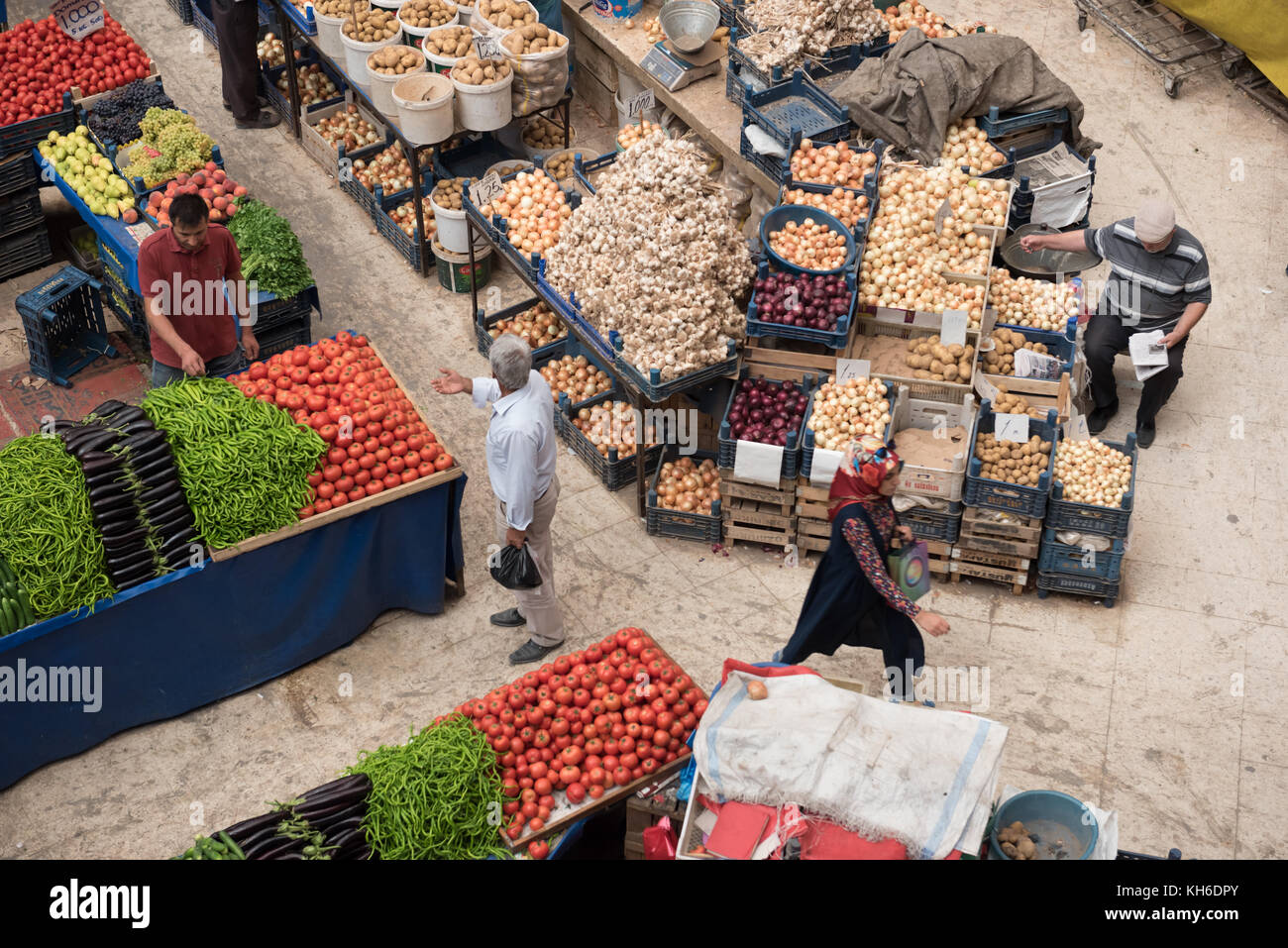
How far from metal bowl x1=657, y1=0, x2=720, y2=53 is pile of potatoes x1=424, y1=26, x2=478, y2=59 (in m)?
1.49

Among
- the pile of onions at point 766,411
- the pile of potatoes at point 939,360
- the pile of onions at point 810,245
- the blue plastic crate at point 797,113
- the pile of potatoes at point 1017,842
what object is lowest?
the pile of potatoes at point 1017,842

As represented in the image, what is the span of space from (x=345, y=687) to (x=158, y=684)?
0.92m

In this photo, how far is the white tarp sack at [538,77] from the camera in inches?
358

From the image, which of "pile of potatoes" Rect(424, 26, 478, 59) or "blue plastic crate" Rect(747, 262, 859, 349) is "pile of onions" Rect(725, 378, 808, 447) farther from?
"pile of potatoes" Rect(424, 26, 478, 59)

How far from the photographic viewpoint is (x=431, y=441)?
688 cm

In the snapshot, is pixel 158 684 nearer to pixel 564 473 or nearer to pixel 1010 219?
pixel 564 473

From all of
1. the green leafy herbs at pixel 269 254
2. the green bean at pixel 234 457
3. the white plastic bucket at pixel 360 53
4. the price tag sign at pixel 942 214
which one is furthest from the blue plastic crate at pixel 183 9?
the price tag sign at pixel 942 214

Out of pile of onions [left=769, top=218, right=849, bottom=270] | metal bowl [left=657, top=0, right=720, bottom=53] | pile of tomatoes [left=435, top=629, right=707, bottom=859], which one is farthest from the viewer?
metal bowl [left=657, top=0, right=720, bottom=53]

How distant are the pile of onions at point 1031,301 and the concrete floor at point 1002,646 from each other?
0.83 meters

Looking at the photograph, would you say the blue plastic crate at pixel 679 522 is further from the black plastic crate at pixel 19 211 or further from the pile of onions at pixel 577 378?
the black plastic crate at pixel 19 211

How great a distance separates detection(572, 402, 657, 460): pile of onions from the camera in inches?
318

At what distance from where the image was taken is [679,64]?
31.6 feet

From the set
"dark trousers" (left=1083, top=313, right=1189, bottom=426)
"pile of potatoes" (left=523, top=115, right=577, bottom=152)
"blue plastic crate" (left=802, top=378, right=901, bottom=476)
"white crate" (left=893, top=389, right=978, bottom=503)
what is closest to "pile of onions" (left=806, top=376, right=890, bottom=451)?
"blue plastic crate" (left=802, top=378, right=901, bottom=476)

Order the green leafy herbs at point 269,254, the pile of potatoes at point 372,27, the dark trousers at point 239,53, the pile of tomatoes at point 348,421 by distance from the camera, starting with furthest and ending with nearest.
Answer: the dark trousers at point 239,53
the pile of potatoes at point 372,27
the green leafy herbs at point 269,254
the pile of tomatoes at point 348,421
